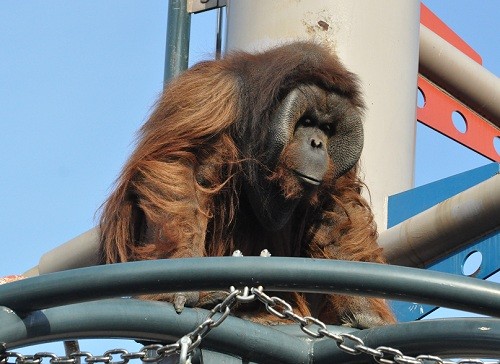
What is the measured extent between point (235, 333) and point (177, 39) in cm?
294

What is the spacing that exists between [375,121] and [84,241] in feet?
3.96

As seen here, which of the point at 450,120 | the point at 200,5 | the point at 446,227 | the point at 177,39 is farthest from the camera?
the point at 450,120

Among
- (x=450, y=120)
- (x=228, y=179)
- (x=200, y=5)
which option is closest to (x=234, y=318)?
(x=228, y=179)

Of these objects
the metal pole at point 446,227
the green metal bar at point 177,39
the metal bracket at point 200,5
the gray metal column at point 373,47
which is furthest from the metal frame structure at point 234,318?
the metal bracket at point 200,5

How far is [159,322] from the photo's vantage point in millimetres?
2736

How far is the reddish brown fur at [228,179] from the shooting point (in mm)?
4289

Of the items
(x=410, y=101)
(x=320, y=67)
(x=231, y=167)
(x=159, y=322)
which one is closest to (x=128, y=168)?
(x=231, y=167)

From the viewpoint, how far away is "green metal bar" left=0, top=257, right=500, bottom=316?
254cm

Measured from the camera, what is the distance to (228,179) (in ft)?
14.7

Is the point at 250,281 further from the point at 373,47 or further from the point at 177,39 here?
the point at 177,39

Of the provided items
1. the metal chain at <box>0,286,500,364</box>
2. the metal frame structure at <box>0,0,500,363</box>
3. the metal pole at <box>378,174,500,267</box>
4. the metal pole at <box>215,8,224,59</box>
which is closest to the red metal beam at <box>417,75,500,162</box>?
the metal pole at <box>215,8,224,59</box>

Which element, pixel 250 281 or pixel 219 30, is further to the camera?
pixel 219 30

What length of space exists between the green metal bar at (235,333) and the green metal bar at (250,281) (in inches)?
2.3

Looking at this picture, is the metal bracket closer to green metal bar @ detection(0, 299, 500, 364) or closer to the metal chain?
green metal bar @ detection(0, 299, 500, 364)
